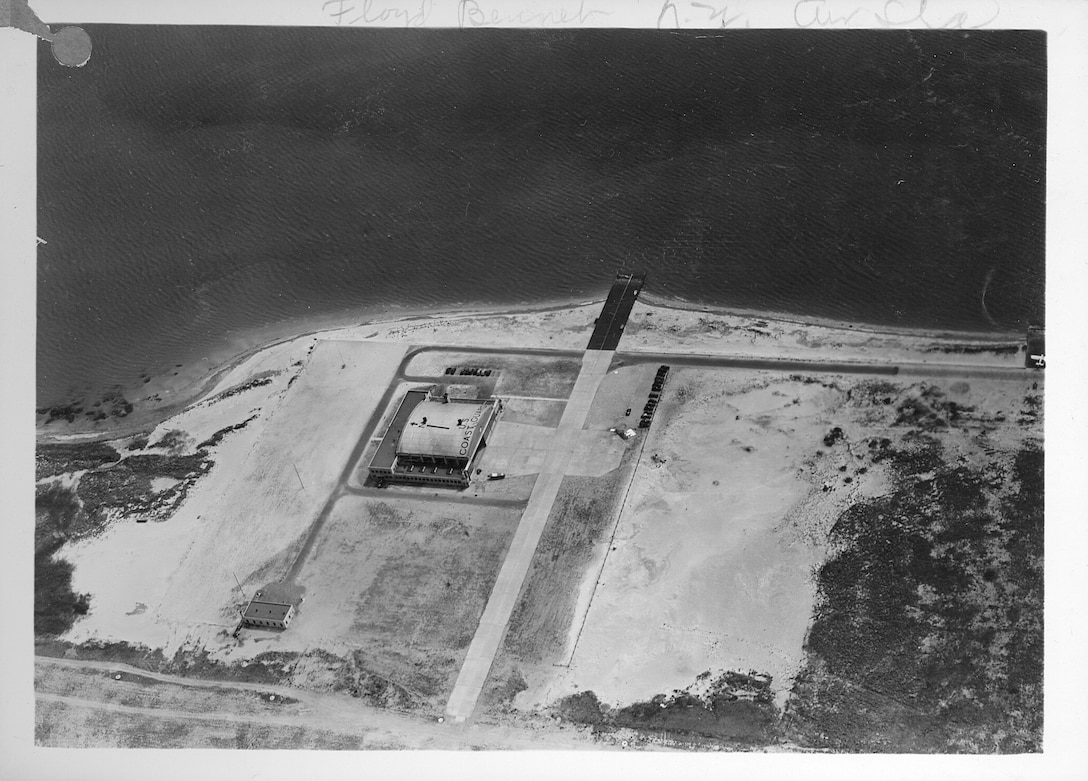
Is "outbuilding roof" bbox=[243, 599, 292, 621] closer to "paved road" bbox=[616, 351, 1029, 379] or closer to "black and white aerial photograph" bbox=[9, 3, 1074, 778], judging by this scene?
"black and white aerial photograph" bbox=[9, 3, 1074, 778]

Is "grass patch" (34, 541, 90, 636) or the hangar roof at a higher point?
the hangar roof

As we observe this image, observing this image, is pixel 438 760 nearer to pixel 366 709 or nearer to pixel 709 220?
pixel 366 709

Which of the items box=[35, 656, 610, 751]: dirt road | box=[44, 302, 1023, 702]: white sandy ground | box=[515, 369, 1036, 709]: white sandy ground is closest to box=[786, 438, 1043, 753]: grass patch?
box=[515, 369, 1036, 709]: white sandy ground

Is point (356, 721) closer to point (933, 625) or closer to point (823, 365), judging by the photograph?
point (933, 625)

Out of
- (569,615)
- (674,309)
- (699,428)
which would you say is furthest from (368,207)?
(569,615)

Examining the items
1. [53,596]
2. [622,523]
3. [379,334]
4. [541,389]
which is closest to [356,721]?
[53,596]
